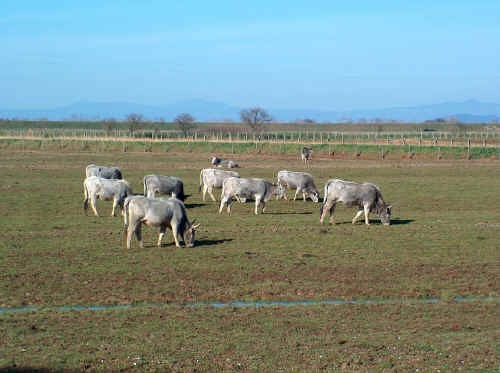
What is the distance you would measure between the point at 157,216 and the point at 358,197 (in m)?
8.18

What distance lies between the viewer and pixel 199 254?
20.0 meters

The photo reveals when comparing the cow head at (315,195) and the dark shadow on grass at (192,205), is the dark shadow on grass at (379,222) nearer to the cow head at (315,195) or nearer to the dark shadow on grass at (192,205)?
the cow head at (315,195)

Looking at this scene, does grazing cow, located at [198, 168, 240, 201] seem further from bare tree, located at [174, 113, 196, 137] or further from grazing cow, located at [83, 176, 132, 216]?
bare tree, located at [174, 113, 196, 137]

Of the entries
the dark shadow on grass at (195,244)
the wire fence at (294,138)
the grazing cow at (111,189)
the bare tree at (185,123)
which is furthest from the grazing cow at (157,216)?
the bare tree at (185,123)

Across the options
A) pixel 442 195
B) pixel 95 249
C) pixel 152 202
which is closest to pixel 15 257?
pixel 95 249

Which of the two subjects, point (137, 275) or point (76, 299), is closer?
point (76, 299)

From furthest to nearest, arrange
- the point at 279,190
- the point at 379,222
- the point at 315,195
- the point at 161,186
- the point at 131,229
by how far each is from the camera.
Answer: the point at 315,195 → the point at 279,190 → the point at 161,186 → the point at 379,222 → the point at 131,229

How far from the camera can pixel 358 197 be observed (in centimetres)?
2555

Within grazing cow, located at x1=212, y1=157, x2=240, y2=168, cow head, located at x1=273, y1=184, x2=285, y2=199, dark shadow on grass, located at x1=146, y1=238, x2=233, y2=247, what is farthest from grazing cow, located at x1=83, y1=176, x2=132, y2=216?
grazing cow, located at x1=212, y1=157, x2=240, y2=168

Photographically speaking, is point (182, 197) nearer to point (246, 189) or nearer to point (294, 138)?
point (246, 189)

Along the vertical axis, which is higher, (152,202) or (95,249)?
(152,202)

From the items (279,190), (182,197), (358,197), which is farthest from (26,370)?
(279,190)

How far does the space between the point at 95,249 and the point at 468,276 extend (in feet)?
31.3

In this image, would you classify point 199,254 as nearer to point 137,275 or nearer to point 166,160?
point 137,275
